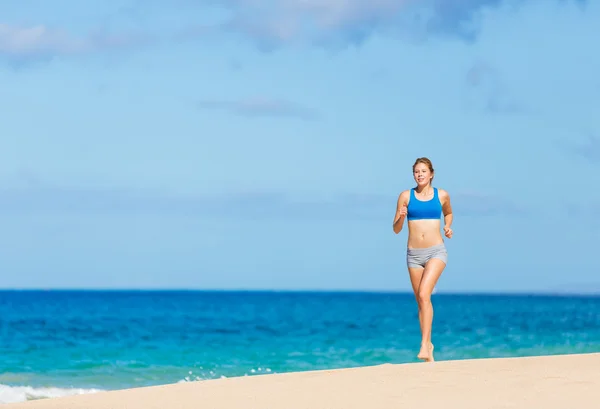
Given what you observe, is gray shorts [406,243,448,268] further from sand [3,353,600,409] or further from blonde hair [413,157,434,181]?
sand [3,353,600,409]

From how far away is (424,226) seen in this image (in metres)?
9.30

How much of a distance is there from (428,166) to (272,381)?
8.44 feet

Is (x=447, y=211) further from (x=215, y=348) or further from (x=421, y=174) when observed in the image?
(x=215, y=348)

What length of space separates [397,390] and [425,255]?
200 cm

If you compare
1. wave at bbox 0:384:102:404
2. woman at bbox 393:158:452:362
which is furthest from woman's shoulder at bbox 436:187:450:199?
wave at bbox 0:384:102:404

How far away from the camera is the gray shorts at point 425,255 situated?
9344 mm

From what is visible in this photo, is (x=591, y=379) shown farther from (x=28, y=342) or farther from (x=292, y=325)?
(x=292, y=325)

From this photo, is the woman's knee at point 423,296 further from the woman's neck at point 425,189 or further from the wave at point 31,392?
the wave at point 31,392

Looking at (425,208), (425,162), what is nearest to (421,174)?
(425,162)

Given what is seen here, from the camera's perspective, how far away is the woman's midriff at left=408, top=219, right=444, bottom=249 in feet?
30.5

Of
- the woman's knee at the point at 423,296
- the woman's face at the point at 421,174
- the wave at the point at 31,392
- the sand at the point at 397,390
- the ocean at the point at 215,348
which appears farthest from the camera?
the ocean at the point at 215,348

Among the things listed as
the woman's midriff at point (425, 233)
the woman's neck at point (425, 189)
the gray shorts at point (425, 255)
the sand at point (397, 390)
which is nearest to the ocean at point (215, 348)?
the sand at point (397, 390)

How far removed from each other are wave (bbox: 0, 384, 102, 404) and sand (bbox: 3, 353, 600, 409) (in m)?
8.69

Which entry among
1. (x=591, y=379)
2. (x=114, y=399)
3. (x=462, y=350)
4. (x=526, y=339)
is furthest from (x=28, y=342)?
(x=591, y=379)
